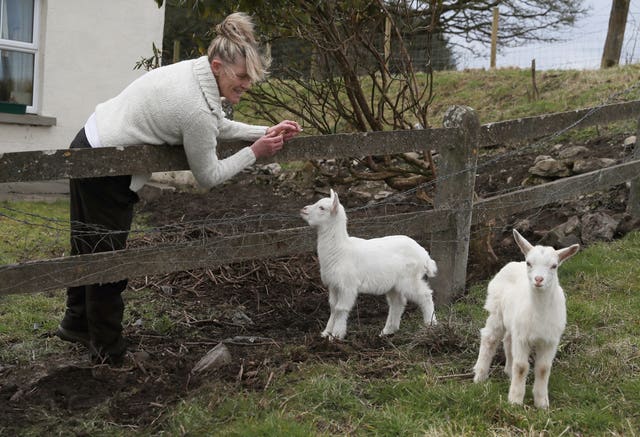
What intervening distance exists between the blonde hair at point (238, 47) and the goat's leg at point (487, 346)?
2110 mm

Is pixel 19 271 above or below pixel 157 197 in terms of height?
above

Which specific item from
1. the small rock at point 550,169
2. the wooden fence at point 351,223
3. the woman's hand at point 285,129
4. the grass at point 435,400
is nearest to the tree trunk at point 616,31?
the small rock at point 550,169

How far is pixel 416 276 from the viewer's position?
5.73 metres

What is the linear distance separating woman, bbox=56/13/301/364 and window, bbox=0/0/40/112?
7.94 meters

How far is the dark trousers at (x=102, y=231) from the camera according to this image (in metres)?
4.52

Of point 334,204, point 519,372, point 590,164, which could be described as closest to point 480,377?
point 519,372

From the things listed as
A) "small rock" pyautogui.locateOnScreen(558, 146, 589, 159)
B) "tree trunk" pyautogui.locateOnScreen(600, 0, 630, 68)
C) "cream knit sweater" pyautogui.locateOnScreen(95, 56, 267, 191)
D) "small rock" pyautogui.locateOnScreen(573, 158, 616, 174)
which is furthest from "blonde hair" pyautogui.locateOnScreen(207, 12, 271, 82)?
"tree trunk" pyautogui.locateOnScreen(600, 0, 630, 68)

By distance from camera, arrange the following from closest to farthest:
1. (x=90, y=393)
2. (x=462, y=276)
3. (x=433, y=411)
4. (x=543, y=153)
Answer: (x=433, y=411), (x=90, y=393), (x=462, y=276), (x=543, y=153)

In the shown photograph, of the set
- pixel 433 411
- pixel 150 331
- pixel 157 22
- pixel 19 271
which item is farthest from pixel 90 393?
pixel 157 22

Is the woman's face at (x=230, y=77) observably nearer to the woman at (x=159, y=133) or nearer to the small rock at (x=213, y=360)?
the woman at (x=159, y=133)

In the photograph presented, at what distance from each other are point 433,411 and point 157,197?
8318 mm

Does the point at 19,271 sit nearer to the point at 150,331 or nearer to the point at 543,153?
the point at 150,331

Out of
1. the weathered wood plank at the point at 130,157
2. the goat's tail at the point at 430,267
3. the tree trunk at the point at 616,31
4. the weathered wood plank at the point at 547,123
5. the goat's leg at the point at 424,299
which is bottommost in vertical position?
the goat's leg at the point at 424,299

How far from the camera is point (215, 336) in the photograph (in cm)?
578
